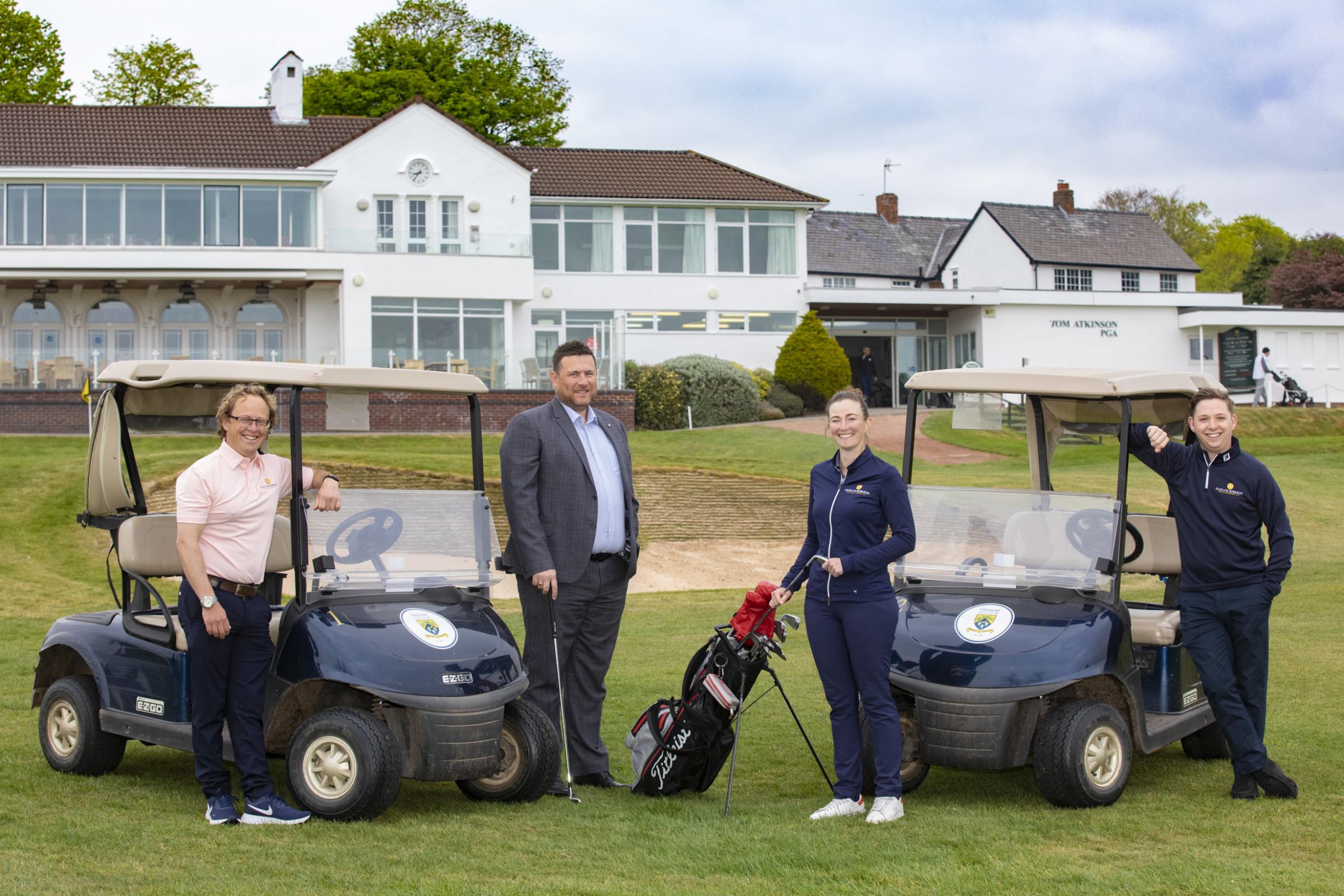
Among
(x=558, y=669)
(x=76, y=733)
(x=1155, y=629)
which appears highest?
(x=1155, y=629)

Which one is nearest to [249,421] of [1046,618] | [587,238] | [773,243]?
[1046,618]

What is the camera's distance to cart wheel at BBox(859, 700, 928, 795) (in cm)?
641

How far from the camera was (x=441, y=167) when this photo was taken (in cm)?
3553

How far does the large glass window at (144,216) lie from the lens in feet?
109

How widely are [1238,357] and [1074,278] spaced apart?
20.4 feet

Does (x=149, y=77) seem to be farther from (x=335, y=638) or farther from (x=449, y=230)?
(x=335, y=638)

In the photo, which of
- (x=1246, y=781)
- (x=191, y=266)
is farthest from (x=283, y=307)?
(x=1246, y=781)

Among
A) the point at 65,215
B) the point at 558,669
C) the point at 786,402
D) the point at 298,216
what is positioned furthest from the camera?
the point at 786,402

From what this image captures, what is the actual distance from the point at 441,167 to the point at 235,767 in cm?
2993

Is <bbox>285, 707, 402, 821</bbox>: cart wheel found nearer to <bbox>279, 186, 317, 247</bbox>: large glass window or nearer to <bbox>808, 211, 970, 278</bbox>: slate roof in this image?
<bbox>279, 186, 317, 247</bbox>: large glass window

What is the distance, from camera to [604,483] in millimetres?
6828

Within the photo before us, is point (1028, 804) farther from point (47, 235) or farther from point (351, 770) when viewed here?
point (47, 235)

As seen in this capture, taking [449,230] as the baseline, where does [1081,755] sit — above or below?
below

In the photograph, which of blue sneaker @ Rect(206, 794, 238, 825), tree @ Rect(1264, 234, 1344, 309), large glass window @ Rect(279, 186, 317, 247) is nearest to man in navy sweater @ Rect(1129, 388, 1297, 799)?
blue sneaker @ Rect(206, 794, 238, 825)
